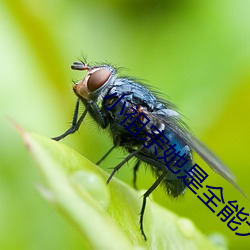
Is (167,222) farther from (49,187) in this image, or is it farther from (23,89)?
(23,89)

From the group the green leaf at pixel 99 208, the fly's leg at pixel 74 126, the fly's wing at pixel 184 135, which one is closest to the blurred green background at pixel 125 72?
the fly's leg at pixel 74 126

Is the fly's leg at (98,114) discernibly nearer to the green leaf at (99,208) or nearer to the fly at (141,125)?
the fly at (141,125)

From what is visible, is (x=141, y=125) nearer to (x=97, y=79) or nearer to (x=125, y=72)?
(x=97, y=79)

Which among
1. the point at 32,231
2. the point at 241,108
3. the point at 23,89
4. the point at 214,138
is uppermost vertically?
the point at 241,108

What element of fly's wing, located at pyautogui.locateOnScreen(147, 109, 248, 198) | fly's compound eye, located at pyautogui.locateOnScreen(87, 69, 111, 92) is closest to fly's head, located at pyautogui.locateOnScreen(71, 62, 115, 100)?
fly's compound eye, located at pyautogui.locateOnScreen(87, 69, 111, 92)

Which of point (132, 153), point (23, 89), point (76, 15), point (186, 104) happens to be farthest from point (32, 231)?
point (76, 15)

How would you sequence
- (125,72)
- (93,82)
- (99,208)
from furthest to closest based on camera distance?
1. (125,72)
2. (93,82)
3. (99,208)

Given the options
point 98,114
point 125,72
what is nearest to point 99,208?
point 98,114
